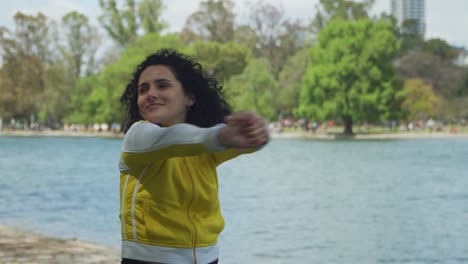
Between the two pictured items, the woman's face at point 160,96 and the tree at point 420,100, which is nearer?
the woman's face at point 160,96

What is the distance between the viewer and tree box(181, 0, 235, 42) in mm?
69562

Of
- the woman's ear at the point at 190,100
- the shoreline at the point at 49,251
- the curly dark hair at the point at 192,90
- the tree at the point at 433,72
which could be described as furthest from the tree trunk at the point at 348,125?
the woman's ear at the point at 190,100

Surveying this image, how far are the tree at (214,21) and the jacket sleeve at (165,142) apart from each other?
68.1 meters

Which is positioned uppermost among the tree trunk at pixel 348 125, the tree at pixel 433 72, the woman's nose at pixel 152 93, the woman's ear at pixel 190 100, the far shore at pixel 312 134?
the tree at pixel 433 72

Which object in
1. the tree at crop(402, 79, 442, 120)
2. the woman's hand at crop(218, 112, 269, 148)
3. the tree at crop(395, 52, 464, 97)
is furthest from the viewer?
the tree at crop(395, 52, 464, 97)

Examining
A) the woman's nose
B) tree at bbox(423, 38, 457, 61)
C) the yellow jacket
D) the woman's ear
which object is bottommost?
the yellow jacket

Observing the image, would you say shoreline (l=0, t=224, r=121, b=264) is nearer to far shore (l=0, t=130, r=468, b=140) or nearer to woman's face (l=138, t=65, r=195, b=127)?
woman's face (l=138, t=65, r=195, b=127)

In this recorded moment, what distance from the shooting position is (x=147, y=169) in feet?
7.63

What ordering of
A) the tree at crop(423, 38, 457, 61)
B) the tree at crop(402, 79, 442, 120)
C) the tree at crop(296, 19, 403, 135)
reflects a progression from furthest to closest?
1. the tree at crop(423, 38, 457, 61)
2. the tree at crop(402, 79, 442, 120)
3. the tree at crop(296, 19, 403, 135)

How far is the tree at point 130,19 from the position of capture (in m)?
64.9

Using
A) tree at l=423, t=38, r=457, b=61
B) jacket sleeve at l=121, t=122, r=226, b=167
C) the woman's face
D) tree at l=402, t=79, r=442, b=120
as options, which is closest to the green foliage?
tree at l=402, t=79, r=442, b=120

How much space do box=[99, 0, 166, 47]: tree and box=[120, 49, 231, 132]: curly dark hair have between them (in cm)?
6240

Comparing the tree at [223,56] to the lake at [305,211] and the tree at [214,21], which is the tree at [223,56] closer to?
the tree at [214,21]

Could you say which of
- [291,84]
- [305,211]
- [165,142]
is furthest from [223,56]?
[165,142]
